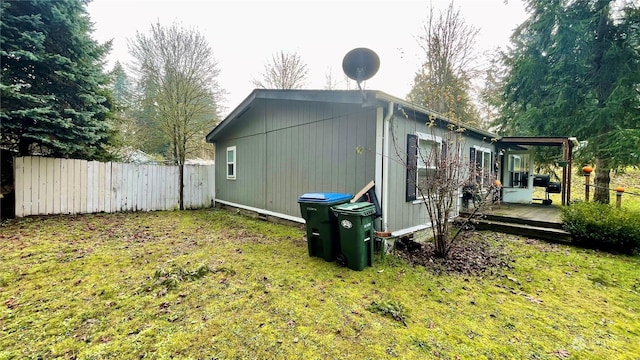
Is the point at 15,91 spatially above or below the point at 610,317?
above

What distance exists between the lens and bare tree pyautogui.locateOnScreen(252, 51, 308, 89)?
45.1 feet

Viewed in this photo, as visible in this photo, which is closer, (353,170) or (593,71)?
(353,170)

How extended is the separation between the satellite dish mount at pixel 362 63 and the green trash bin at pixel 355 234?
1.96 metres

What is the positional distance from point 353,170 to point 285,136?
238 centimetres

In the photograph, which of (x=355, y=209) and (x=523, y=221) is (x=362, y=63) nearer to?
(x=355, y=209)

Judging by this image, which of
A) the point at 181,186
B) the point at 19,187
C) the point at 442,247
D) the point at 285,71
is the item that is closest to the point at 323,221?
the point at 442,247

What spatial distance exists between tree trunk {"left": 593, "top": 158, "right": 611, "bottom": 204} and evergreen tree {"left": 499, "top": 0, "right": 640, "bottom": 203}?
2cm

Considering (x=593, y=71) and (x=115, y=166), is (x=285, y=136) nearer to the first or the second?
(x=115, y=166)

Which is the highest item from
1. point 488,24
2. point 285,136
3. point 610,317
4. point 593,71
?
point 488,24

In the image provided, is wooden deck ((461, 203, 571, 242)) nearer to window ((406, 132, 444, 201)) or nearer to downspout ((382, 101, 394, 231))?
window ((406, 132, 444, 201))

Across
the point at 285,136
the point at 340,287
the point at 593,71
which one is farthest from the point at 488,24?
the point at 340,287

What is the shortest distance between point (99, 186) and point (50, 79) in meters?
2.87

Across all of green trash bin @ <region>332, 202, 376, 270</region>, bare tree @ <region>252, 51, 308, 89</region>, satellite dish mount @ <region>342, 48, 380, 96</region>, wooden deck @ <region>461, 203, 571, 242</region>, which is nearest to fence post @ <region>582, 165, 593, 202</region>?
wooden deck @ <region>461, 203, 571, 242</region>

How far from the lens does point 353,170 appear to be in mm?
5043
